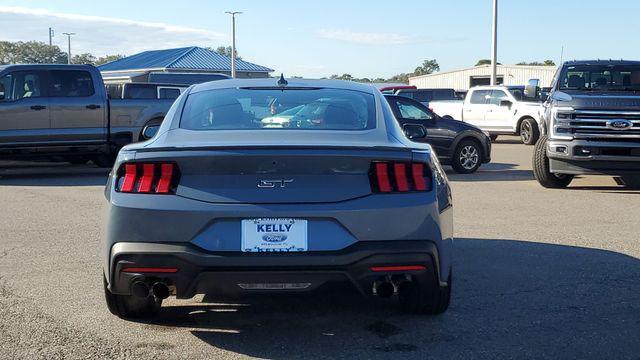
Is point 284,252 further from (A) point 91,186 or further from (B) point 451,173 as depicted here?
(B) point 451,173

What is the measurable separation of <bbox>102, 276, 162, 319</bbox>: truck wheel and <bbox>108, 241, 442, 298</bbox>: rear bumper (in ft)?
2.10

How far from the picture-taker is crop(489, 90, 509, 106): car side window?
2486 centimetres

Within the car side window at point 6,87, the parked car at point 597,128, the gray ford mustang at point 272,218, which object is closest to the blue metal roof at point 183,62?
the car side window at point 6,87

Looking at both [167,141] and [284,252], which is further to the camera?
[167,141]

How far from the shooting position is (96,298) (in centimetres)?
579

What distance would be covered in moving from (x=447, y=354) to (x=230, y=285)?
1.27 meters

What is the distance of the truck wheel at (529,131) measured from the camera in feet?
78.5

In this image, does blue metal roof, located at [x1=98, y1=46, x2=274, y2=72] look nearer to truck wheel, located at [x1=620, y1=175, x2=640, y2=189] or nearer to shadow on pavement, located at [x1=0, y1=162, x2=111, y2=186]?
shadow on pavement, located at [x1=0, y1=162, x2=111, y2=186]

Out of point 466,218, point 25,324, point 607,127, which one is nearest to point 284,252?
point 25,324

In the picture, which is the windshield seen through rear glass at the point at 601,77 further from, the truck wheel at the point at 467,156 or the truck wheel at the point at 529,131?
the truck wheel at the point at 529,131

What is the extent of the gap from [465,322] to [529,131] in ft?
64.9

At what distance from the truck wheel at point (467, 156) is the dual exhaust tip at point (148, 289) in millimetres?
11297

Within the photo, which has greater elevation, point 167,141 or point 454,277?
point 167,141

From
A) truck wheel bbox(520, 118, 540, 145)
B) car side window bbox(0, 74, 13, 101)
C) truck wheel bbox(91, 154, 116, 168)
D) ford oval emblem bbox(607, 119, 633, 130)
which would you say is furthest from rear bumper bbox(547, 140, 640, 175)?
truck wheel bbox(520, 118, 540, 145)
